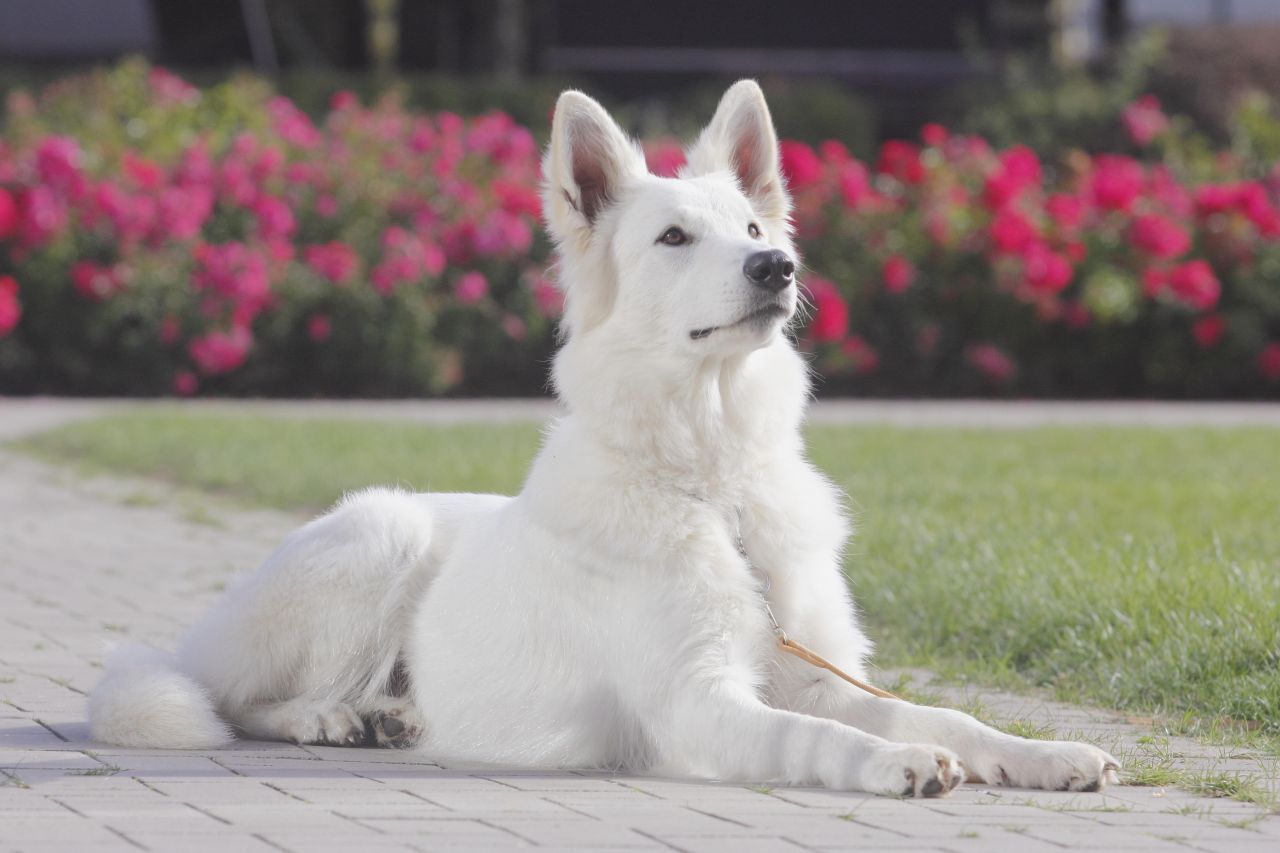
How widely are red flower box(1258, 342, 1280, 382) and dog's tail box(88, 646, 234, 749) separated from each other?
547 inches

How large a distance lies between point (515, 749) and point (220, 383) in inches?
496

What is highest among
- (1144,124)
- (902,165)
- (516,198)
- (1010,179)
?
(1144,124)

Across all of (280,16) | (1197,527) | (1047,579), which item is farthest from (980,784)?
(280,16)

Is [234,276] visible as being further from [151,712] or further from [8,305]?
[151,712]

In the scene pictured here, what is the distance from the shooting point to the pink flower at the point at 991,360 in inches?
683

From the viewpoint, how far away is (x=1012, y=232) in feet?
55.1

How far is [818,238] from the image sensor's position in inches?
679

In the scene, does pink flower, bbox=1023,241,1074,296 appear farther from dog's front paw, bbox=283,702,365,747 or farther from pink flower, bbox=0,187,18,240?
dog's front paw, bbox=283,702,365,747

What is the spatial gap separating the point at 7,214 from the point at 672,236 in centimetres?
1219

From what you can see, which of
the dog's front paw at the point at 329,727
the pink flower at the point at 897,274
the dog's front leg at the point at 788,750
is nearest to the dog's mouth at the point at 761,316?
the dog's front leg at the point at 788,750

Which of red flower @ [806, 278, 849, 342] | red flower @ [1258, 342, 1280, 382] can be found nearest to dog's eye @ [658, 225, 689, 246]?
red flower @ [806, 278, 849, 342]

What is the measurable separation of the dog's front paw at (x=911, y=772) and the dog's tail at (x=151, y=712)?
190 centimetres

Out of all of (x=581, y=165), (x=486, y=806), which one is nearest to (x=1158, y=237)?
(x=581, y=165)

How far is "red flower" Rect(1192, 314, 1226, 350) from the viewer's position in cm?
1702
